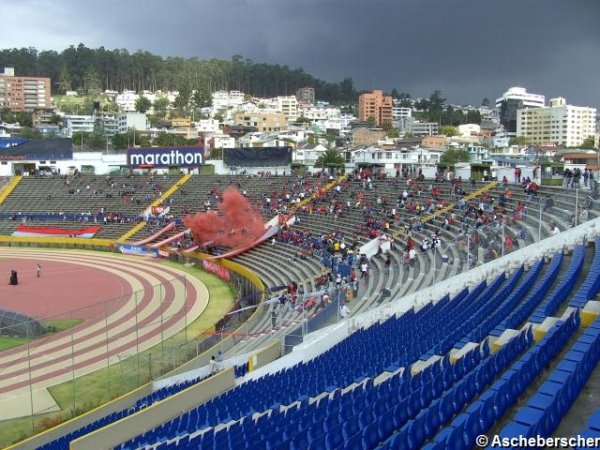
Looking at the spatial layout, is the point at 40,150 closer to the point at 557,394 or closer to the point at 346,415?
the point at 346,415

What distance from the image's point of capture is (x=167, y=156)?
66250mm

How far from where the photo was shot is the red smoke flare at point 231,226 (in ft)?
139

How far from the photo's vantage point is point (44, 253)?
1908 inches

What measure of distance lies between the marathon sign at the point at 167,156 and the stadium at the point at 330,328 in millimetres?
19954

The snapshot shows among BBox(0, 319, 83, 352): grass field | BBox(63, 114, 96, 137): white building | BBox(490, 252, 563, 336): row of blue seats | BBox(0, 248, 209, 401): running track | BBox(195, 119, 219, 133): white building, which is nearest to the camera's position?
BBox(490, 252, 563, 336): row of blue seats

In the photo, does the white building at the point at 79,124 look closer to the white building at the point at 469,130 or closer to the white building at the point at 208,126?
the white building at the point at 208,126

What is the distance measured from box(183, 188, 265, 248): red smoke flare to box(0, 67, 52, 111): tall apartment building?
16439cm

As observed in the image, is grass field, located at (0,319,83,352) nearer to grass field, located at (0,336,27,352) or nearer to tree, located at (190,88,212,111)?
grass field, located at (0,336,27,352)

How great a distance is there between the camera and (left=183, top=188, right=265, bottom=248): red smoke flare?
42406 millimetres

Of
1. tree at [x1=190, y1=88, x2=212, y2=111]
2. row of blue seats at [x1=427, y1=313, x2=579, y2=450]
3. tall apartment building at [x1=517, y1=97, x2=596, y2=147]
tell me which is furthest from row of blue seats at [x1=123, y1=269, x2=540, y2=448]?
tall apartment building at [x1=517, y1=97, x2=596, y2=147]

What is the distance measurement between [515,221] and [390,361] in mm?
16420

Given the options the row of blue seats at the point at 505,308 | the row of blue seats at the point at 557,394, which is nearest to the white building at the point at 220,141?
the row of blue seats at the point at 505,308

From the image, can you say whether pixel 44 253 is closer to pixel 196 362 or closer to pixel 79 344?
pixel 79 344

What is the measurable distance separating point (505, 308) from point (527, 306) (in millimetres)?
560
